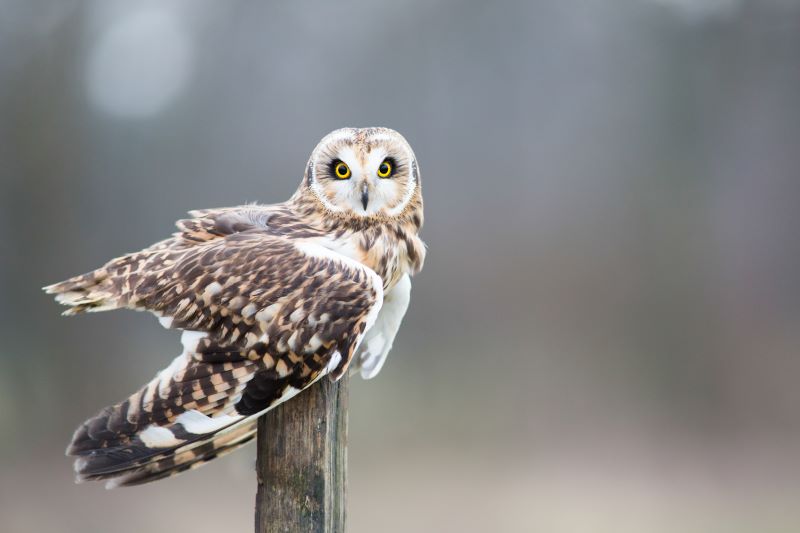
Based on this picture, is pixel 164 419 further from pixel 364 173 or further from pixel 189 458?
pixel 364 173

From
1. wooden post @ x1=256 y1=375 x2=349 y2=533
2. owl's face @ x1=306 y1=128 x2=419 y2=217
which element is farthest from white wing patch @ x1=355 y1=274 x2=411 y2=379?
wooden post @ x1=256 y1=375 x2=349 y2=533

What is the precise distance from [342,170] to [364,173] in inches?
3.3

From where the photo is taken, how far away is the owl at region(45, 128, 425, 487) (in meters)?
1.79

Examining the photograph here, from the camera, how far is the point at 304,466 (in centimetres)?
180

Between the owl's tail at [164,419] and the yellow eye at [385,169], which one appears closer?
the owl's tail at [164,419]

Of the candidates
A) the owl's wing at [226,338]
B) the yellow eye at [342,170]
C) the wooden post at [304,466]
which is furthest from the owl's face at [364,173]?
the wooden post at [304,466]

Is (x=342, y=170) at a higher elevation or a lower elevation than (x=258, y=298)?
higher

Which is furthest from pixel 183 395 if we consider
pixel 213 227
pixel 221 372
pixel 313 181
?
pixel 313 181

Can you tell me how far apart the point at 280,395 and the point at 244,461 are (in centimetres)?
56

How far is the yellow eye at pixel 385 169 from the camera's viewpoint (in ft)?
7.21

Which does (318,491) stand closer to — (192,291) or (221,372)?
(221,372)

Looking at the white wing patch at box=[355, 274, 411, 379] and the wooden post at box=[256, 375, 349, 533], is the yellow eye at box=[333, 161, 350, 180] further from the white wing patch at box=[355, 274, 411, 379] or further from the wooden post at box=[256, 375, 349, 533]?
the wooden post at box=[256, 375, 349, 533]

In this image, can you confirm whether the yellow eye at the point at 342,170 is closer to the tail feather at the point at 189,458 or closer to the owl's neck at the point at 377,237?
the owl's neck at the point at 377,237

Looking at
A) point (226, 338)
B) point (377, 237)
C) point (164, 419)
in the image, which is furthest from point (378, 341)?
point (164, 419)
